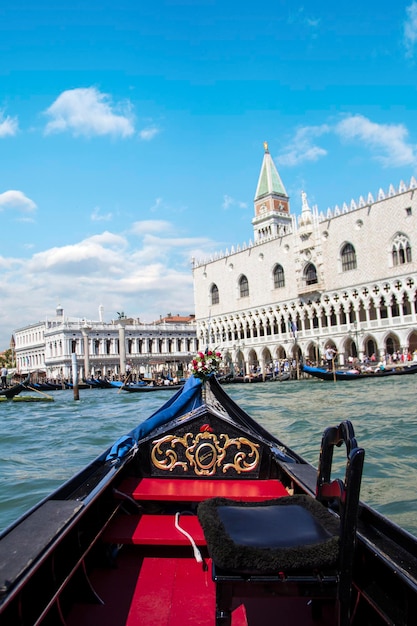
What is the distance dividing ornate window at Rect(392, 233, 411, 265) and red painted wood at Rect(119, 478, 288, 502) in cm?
1734

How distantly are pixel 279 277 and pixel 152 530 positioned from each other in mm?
21865

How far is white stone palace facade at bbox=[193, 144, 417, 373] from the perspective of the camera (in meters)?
18.3

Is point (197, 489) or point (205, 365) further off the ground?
point (205, 365)

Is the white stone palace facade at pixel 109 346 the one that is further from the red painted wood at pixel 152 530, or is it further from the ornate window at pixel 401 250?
the red painted wood at pixel 152 530

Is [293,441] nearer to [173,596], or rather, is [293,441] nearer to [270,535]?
[173,596]

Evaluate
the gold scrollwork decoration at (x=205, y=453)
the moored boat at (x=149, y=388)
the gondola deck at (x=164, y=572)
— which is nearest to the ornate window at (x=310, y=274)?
the moored boat at (x=149, y=388)

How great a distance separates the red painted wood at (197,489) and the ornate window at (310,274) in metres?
19.9

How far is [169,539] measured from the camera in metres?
1.67

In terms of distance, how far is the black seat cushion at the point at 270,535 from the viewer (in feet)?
3.36

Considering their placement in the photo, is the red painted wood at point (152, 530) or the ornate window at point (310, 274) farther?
the ornate window at point (310, 274)

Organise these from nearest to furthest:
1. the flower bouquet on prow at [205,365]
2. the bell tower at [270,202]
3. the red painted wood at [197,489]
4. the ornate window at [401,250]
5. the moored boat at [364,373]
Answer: the red painted wood at [197,489], the flower bouquet on prow at [205,365], the moored boat at [364,373], the ornate window at [401,250], the bell tower at [270,202]

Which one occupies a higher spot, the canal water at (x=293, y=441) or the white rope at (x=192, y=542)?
the white rope at (x=192, y=542)

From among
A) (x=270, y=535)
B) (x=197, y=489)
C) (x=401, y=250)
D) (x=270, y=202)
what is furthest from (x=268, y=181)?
(x=270, y=535)

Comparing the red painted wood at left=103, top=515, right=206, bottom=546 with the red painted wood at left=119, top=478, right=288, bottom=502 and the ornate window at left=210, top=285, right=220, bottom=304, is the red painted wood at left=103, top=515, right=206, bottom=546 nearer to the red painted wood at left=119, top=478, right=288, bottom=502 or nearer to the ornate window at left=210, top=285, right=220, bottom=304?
the red painted wood at left=119, top=478, right=288, bottom=502
